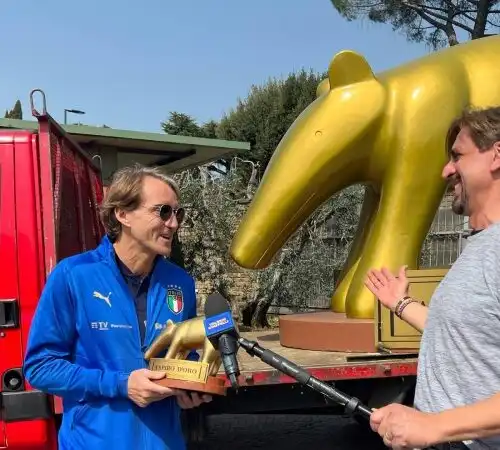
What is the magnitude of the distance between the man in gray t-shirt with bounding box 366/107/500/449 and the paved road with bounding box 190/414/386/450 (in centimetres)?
352

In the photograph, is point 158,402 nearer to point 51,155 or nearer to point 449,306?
point 449,306

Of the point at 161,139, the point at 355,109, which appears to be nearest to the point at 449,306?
the point at 355,109

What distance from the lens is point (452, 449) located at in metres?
1.29

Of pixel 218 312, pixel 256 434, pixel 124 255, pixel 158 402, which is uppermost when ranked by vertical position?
pixel 124 255

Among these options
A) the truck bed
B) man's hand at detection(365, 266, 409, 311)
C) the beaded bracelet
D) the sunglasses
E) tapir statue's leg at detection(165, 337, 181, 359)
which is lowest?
the truck bed

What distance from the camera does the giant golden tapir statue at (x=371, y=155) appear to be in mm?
3523

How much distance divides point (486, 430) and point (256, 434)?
4.37 m

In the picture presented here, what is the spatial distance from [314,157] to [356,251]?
30.9 inches

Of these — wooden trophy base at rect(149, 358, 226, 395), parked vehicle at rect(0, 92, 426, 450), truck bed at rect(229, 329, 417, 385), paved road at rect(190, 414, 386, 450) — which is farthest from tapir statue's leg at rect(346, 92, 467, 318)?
wooden trophy base at rect(149, 358, 226, 395)

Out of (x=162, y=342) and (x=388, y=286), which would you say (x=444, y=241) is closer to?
(x=388, y=286)

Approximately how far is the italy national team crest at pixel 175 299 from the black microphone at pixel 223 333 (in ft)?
0.97

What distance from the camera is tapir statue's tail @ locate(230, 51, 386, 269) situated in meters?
3.52

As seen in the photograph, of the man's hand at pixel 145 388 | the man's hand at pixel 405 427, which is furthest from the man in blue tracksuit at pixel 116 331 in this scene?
the man's hand at pixel 405 427

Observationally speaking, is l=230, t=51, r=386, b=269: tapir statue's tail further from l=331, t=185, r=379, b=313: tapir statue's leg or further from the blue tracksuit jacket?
the blue tracksuit jacket
